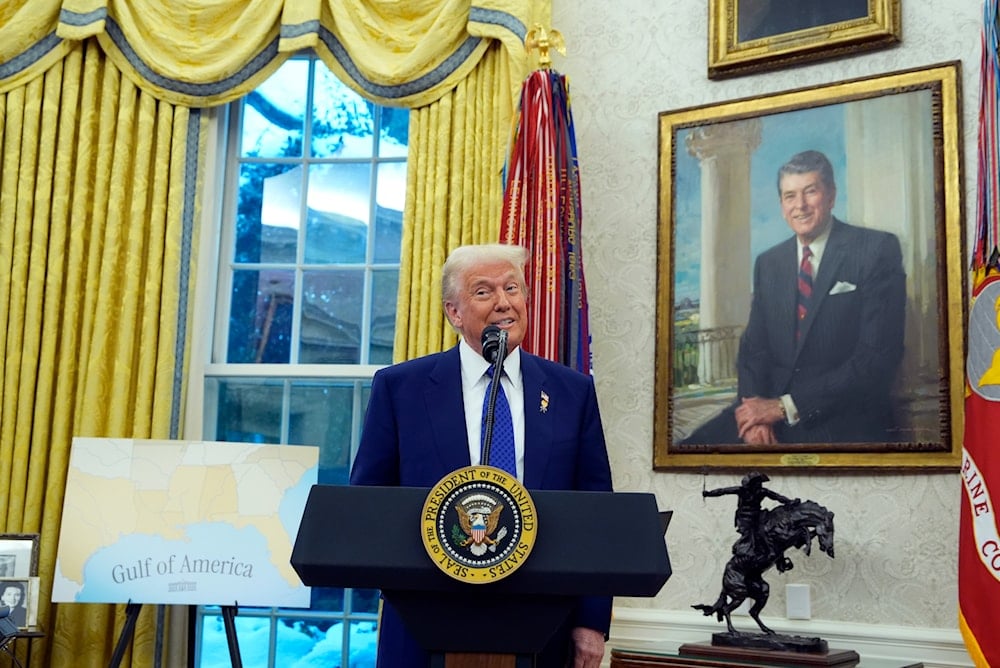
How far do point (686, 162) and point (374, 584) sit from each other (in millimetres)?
2730

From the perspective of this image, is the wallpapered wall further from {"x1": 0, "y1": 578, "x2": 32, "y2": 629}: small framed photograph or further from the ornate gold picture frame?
{"x1": 0, "y1": 578, "x2": 32, "y2": 629}: small framed photograph

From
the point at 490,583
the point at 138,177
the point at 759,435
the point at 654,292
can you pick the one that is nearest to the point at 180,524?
the point at 138,177

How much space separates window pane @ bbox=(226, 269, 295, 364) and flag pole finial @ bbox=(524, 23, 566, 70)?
1.32 meters

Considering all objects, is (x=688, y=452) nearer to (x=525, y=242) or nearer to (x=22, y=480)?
(x=525, y=242)

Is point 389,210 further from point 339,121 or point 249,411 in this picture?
point 249,411

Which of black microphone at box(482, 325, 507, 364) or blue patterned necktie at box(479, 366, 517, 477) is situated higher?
black microphone at box(482, 325, 507, 364)

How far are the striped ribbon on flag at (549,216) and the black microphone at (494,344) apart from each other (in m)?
1.78

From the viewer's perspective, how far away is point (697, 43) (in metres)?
3.94

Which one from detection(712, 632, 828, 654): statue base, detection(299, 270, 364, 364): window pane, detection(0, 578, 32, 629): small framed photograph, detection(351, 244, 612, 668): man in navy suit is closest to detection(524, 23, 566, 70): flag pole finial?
detection(299, 270, 364, 364): window pane

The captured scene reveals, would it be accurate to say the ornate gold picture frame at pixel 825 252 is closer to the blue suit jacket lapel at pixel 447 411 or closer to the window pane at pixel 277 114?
the window pane at pixel 277 114

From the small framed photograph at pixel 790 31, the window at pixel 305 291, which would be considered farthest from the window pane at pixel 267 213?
the small framed photograph at pixel 790 31

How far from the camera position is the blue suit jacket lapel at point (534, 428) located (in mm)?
2020

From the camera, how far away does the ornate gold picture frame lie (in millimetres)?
3328

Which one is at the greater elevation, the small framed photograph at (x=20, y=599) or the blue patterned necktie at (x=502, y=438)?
the blue patterned necktie at (x=502, y=438)
